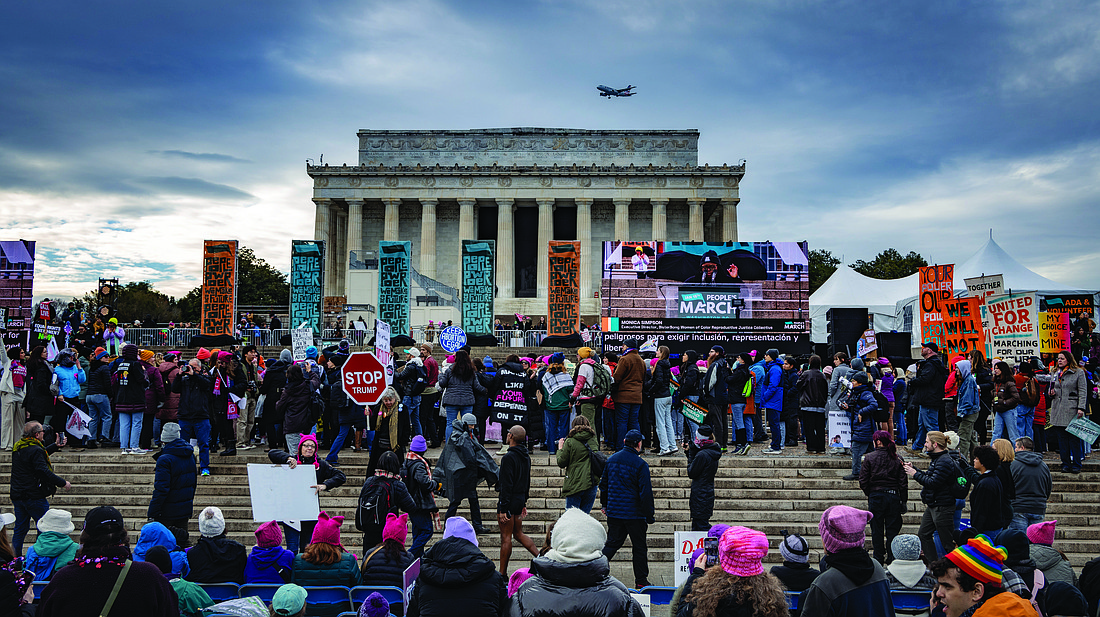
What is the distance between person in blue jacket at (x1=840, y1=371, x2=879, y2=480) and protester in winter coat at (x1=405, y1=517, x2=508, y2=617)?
8281 millimetres

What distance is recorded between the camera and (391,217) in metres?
55.9

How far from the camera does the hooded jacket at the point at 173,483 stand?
27.8 ft

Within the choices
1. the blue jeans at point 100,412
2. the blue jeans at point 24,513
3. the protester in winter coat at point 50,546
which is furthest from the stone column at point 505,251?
the protester in winter coat at point 50,546

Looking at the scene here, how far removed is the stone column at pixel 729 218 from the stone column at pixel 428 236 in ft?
69.7

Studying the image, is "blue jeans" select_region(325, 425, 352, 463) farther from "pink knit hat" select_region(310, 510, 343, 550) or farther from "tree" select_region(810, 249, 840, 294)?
"tree" select_region(810, 249, 840, 294)

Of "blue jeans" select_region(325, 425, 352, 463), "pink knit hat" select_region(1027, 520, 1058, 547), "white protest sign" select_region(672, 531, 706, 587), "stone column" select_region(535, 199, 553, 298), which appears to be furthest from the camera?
"stone column" select_region(535, 199, 553, 298)

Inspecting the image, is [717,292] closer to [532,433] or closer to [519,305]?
[532,433]

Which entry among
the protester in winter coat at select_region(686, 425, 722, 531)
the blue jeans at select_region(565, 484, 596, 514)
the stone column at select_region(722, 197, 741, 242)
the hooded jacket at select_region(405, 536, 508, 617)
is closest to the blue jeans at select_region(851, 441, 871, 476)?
the protester in winter coat at select_region(686, 425, 722, 531)

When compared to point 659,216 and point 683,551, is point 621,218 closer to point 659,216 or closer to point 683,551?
point 659,216

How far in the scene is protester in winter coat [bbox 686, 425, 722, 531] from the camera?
880 cm

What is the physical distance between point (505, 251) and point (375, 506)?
48511 millimetres

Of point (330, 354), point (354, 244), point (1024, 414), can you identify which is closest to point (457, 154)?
point (354, 244)

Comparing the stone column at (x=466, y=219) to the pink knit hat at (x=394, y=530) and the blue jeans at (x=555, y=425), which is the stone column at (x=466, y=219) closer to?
the blue jeans at (x=555, y=425)

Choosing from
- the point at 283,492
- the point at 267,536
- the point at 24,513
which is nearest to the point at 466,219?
the point at 24,513
